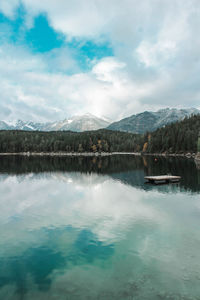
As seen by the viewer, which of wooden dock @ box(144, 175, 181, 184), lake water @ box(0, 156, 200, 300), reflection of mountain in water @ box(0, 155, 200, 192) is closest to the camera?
lake water @ box(0, 156, 200, 300)

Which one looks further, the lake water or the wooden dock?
the wooden dock

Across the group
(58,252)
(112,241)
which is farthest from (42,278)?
(112,241)

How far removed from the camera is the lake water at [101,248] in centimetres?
1630

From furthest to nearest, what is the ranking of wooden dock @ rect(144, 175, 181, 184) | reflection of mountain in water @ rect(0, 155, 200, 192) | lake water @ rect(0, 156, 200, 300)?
wooden dock @ rect(144, 175, 181, 184), reflection of mountain in water @ rect(0, 155, 200, 192), lake water @ rect(0, 156, 200, 300)

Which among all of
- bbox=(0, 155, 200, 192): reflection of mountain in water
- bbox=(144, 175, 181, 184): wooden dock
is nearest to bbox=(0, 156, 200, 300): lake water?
bbox=(0, 155, 200, 192): reflection of mountain in water

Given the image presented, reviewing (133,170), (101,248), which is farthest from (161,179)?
(101,248)

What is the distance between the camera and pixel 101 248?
22828 mm

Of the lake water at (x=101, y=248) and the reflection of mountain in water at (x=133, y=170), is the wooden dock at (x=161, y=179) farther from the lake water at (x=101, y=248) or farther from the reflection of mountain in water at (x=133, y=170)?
the lake water at (x=101, y=248)

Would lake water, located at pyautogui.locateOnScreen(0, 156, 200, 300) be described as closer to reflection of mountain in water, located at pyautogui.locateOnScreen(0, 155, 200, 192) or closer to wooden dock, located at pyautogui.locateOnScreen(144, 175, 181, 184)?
reflection of mountain in water, located at pyautogui.locateOnScreen(0, 155, 200, 192)

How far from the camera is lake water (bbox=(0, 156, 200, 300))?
16.3m

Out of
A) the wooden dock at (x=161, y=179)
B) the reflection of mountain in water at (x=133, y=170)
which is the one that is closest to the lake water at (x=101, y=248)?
the reflection of mountain in water at (x=133, y=170)

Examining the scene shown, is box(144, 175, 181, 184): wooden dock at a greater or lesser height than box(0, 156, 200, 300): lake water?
greater

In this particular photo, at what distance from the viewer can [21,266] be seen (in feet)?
64.3

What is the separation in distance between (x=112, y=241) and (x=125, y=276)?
679cm
